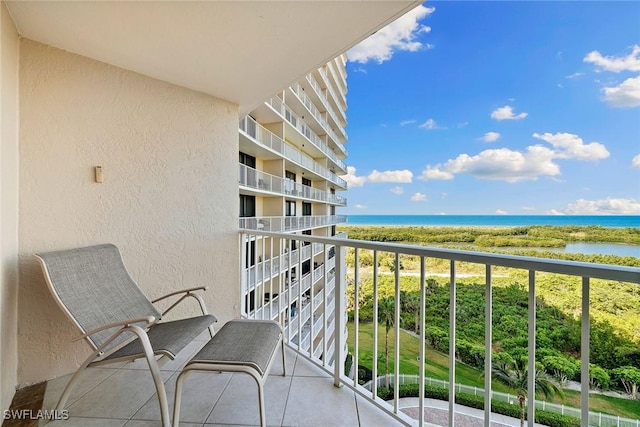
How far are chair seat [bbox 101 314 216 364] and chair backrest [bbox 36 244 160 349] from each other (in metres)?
0.15

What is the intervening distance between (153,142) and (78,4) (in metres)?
1.04

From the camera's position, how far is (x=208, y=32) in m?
1.80

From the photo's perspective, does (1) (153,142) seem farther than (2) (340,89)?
No

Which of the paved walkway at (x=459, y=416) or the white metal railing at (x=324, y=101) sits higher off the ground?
the white metal railing at (x=324, y=101)

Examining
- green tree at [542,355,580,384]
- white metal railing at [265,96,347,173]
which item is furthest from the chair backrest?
white metal railing at [265,96,347,173]

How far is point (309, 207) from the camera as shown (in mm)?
14898

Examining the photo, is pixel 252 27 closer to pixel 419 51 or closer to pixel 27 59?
pixel 27 59

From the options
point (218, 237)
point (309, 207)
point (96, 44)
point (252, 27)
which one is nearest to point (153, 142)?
point (96, 44)

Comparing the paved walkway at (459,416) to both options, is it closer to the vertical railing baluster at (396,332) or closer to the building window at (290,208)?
the vertical railing baluster at (396,332)

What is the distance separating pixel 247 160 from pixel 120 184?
7.13 meters

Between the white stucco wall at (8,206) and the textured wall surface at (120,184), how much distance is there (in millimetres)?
84

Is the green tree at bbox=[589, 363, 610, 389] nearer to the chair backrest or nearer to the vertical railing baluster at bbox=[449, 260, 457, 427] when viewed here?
the vertical railing baluster at bbox=[449, 260, 457, 427]

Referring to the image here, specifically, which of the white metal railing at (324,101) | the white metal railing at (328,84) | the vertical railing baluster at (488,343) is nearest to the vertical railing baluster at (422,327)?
the vertical railing baluster at (488,343)

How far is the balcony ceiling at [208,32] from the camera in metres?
1.60
